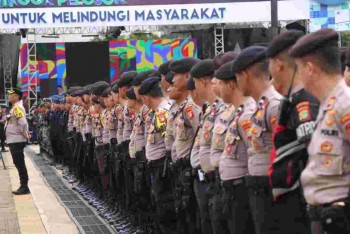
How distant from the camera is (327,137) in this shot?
9.87 ft

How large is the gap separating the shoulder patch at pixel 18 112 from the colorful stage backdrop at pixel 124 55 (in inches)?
483

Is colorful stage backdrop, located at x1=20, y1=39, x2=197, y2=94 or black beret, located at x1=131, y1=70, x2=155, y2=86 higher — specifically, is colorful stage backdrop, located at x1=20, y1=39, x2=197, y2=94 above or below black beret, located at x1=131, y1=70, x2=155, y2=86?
above

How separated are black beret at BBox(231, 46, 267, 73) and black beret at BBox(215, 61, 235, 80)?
36 cm

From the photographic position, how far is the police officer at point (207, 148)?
476 cm

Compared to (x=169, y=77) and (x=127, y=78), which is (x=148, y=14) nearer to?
(x=127, y=78)

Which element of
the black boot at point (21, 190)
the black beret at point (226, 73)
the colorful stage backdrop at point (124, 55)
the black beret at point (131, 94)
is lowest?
the black boot at point (21, 190)

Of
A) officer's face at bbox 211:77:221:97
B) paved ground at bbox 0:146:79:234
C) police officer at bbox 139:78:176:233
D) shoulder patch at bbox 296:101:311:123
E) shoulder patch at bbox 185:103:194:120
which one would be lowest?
paved ground at bbox 0:146:79:234

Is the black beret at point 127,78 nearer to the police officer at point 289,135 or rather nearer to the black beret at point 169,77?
the black beret at point 169,77

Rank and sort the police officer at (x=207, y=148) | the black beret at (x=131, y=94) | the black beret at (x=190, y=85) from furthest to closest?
1. the black beret at (x=131, y=94)
2. the black beret at (x=190, y=85)
3. the police officer at (x=207, y=148)

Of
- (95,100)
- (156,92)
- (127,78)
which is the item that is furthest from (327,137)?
(95,100)

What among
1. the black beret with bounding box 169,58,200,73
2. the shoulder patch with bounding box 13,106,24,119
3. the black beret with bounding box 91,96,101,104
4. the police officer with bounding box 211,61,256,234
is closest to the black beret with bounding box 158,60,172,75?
the black beret with bounding box 169,58,200,73

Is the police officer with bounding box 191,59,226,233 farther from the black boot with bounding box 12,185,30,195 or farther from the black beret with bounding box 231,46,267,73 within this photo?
the black boot with bounding box 12,185,30,195

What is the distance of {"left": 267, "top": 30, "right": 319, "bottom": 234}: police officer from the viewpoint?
3396 millimetres

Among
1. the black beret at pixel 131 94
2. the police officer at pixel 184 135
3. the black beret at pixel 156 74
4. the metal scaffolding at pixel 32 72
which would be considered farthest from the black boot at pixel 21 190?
the metal scaffolding at pixel 32 72
